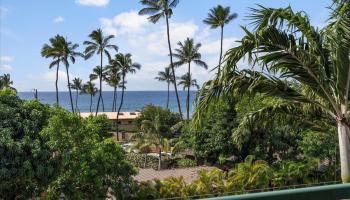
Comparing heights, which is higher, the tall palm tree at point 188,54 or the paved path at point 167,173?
the tall palm tree at point 188,54

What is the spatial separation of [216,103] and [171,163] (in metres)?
28.8

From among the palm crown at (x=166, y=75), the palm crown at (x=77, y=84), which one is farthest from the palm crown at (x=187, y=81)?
the palm crown at (x=77, y=84)

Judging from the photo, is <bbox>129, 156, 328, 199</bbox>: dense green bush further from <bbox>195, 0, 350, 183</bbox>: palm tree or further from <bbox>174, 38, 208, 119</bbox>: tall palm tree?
<bbox>174, 38, 208, 119</bbox>: tall palm tree

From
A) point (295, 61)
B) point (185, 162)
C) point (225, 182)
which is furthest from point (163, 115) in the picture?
point (295, 61)

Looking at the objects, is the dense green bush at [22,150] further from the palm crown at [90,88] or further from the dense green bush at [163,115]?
the palm crown at [90,88]

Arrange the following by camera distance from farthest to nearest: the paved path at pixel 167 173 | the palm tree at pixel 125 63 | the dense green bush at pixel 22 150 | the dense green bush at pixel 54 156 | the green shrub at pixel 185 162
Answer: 1. the palm tree at pixel 125 63
2. the green shrub at pixel 185 162
3. the paved path at pixel 167 173
4. the dense green bush at pixel 54 156
5. the dense green bush at pixel 22 150

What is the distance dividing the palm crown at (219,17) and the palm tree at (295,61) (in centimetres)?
4567

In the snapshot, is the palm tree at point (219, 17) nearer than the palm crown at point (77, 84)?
Yes

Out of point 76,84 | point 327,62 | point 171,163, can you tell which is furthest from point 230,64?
point 76,84

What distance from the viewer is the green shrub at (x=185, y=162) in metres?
33.8

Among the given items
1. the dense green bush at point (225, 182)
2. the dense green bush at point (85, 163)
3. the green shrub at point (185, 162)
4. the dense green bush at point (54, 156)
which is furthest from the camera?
the green shrub at point (185, 162)

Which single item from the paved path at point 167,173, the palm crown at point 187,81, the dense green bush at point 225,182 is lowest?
the paved path at point 167,173

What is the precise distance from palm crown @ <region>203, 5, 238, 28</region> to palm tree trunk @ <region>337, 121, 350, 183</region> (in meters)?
46.6

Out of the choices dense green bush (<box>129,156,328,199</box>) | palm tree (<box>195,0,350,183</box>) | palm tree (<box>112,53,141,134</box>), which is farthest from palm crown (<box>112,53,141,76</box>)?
palm tree (<box>195,0,350,183</box>)
